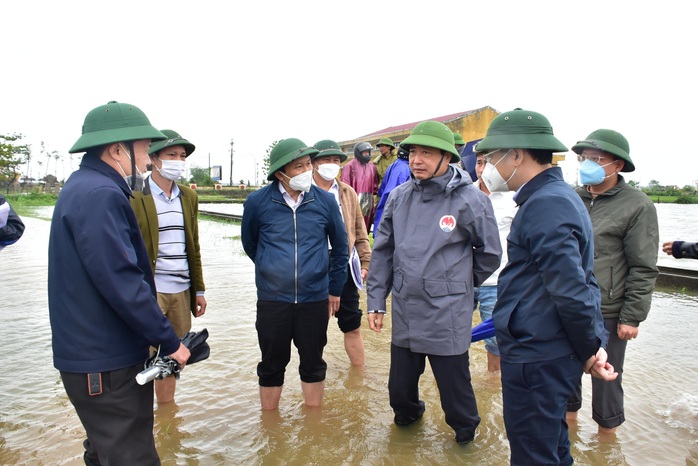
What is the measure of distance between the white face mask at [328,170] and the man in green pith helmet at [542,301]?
2.23 metres

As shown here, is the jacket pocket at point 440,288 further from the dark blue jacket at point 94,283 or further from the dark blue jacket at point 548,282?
the dark blue jacket at point 94,283

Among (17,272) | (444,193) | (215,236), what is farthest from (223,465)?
(215,236)

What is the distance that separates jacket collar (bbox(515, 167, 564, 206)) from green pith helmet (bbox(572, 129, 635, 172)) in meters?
1.12

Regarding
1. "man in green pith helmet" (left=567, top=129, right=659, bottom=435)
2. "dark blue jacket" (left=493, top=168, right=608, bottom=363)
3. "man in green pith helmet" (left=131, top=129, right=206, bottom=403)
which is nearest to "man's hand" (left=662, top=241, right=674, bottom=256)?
"man in green pith helmet" (left=567, top=129, right=659, bottom=435)

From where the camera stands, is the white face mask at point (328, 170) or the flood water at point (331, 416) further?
the white face mask at point (328, 170)

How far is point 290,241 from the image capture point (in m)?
3.53

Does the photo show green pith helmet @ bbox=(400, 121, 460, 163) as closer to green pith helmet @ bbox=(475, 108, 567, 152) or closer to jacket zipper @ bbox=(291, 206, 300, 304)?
green pith helmet @ bbox=(475, 108, 567, 152)

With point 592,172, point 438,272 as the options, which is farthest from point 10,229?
point 592,172

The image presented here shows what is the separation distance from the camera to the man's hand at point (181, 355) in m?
2.35

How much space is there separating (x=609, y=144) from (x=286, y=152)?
7.27 ft

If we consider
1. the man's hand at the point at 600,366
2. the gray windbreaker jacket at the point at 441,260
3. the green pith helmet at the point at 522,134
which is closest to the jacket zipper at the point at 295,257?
the gray windbreaker jacket at the point at 441,260

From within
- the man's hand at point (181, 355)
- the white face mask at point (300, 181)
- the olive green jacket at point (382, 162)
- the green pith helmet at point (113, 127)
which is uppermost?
the olive green jacket at point (382, 162)

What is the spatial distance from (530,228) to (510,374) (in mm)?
705

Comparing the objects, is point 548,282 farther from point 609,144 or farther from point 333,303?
point 333,303
